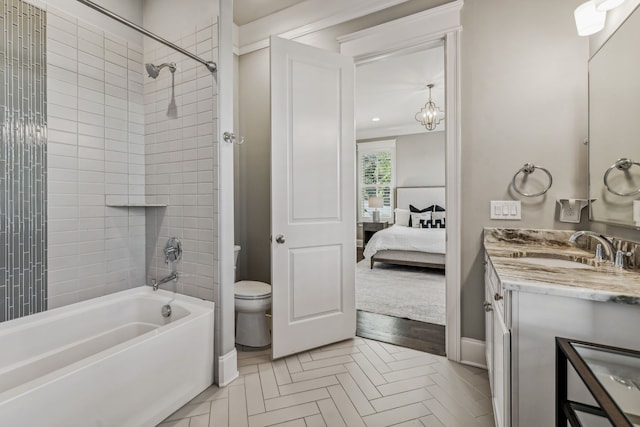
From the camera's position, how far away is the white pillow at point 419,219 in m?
6.26

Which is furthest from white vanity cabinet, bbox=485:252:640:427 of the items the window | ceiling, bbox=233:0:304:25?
the window

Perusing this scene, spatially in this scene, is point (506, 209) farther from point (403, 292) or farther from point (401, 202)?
point (401, 202)

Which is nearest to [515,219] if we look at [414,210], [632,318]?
[632,318]

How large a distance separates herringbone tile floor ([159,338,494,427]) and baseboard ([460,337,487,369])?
0.19 feet

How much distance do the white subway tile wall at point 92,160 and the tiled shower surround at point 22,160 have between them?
0.17ft

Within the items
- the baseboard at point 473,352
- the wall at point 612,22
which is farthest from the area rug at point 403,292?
the wall at point 612,22

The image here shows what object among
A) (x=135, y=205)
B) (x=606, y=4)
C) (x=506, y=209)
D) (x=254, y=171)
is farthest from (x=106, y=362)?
(x=606, y=4)

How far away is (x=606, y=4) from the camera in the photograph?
1472mm

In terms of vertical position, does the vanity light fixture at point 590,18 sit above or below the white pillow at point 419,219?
above

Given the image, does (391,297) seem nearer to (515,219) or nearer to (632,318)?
(515,219)

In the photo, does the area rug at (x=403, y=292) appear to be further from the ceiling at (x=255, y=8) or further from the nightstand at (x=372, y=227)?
the ceiling at (x=255, y=8)

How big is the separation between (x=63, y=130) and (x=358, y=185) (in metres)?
6.05

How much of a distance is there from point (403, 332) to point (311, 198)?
1440 millimetres

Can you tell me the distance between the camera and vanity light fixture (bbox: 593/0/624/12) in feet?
4.76
